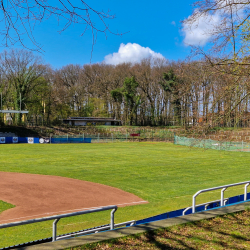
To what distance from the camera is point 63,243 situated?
4.99m

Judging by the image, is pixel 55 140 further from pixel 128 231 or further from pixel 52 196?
pixel 128 231

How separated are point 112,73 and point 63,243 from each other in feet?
264

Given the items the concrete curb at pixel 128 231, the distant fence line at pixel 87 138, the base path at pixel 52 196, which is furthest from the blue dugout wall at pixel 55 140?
the concrete curb at pixel 128 231

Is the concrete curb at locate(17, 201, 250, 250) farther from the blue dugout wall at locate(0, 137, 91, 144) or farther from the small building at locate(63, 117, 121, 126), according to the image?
the small building at locate(63, 117, 121, 126)

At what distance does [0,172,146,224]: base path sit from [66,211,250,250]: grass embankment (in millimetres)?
7798

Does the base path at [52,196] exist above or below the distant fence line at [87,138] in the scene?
below

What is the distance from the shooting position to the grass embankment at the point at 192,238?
515 cm

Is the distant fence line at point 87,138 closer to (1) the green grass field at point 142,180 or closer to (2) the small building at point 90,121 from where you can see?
(2) the small building at point 90,121

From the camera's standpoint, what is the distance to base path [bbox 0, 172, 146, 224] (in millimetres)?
12516

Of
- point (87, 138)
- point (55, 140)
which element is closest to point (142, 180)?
point (55, 140)

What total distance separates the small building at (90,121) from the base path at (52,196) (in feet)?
207

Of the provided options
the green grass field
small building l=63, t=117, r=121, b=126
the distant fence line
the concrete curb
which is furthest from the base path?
small building l=63, t=117, r=121, b=126

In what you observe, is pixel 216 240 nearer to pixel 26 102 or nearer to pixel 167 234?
pixel 167 234

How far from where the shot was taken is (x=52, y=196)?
50.2 feet
